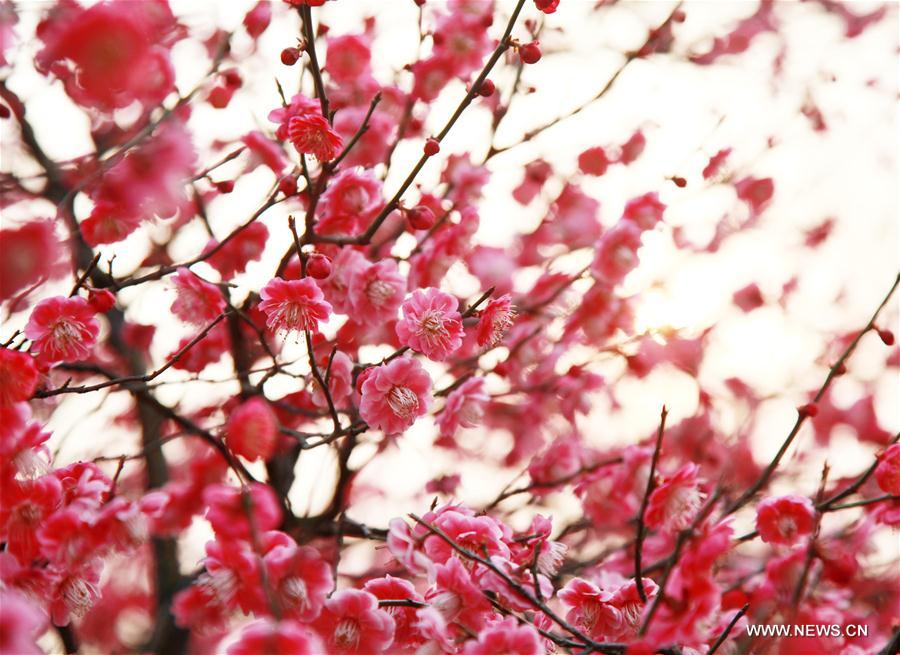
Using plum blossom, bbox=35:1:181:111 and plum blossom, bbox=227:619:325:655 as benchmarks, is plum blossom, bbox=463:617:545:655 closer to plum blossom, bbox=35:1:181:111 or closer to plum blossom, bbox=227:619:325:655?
plum blossom, bbox=227:619:325:655

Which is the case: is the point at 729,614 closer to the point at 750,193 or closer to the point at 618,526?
the point at 618,526

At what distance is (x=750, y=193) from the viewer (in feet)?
14.7

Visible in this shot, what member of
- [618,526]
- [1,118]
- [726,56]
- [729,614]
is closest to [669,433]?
[618,526]

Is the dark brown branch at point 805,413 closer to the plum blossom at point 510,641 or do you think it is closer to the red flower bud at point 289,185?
the plum blossom at point 510,641

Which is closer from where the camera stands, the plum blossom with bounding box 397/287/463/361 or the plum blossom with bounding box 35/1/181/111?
the plum blossom with bounding box 35/1/181/111

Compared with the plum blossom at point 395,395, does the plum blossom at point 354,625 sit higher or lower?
lower

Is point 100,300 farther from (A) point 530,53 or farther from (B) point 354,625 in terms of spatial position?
(A) point 530,53

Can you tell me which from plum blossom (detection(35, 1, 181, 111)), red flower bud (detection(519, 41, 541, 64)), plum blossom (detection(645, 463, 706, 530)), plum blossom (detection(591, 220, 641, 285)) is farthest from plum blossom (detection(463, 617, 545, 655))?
plum blossom (detection(591, 220, 641, 285))

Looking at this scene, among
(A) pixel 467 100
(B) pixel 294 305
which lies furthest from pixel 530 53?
(B) pixel 294 305

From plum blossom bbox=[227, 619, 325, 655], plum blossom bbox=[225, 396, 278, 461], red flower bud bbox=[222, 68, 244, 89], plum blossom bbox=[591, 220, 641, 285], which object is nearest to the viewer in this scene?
plum blossom bbox=[227, 619, 325, 655]

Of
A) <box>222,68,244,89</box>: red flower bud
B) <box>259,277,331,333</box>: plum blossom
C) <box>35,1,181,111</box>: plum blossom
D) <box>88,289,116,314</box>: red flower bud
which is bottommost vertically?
<box>259,277,331,333</box>: plum blossom

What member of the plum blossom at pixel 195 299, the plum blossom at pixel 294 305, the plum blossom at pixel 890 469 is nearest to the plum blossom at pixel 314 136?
the plum blossom at pixel 294 305

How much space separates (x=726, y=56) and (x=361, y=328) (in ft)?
10.3

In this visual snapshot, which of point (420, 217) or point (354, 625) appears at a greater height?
point (420, 217)
